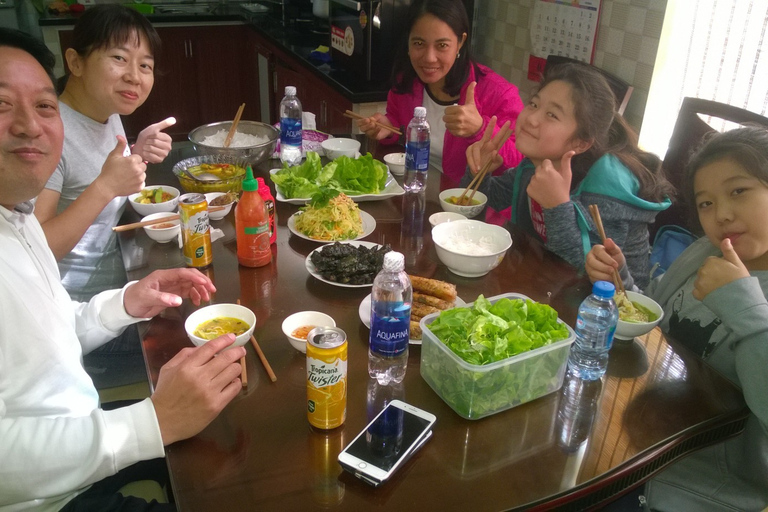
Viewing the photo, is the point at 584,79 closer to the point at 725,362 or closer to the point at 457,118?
the point at 457,118

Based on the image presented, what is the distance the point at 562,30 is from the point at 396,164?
143 centimetres

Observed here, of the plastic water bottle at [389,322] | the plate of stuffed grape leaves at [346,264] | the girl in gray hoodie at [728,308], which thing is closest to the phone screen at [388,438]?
the plastic water bottle at [389,322]

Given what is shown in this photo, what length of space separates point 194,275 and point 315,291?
0.29 metres

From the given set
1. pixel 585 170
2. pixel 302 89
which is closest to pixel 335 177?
pixel 585 170

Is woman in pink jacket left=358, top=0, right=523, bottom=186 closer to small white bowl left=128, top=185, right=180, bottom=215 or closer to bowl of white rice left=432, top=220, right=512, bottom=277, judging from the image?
bowl of white rice left=432, top=220, right=512, bottom=277

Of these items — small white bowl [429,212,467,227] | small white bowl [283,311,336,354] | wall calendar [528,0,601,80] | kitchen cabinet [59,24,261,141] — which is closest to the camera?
small white bowl [283,311,336,354]

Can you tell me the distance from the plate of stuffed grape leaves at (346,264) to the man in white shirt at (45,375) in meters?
0.42

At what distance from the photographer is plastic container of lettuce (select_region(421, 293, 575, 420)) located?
41.0 inches

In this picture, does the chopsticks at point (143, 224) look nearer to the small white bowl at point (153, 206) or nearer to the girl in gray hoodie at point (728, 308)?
the small white bowl at point (153, 206)

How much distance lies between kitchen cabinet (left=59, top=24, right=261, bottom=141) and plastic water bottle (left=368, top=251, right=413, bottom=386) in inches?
170

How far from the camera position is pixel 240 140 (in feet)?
7.61

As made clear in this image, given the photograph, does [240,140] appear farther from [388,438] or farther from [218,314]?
[388,438]

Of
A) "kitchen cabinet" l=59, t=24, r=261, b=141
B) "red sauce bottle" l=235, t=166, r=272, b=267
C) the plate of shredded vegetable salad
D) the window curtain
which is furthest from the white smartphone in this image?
"kitchen cabinet" l=59, t=24, r=261, b=141

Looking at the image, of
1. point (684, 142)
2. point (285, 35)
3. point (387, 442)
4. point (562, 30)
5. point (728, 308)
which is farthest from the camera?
point (285, 35)
